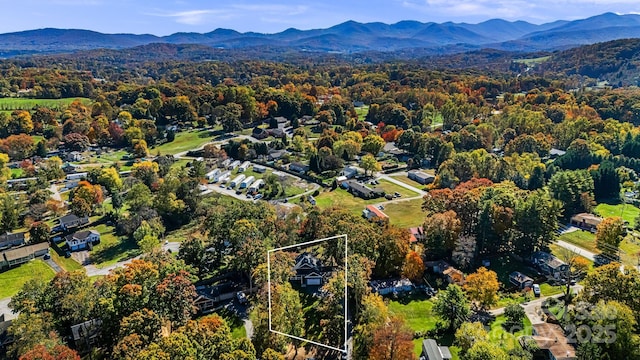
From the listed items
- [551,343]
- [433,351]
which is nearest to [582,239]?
[551,343]

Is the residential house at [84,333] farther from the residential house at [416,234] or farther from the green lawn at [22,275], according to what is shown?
the residential house at [416,234]

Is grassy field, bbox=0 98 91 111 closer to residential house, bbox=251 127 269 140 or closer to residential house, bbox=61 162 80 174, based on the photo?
residential house, bbox=61 162 80 174

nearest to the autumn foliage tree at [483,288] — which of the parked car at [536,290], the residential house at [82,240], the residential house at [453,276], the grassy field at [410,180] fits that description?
the residential house at [453,276]

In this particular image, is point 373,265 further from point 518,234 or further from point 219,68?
point 219,68

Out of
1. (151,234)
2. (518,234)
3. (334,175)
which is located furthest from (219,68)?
(518,234)

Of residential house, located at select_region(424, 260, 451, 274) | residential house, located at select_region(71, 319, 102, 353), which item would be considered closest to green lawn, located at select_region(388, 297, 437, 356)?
residential house, located at select_region(424, 260, 451, 274)

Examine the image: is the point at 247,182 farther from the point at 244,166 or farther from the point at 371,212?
the point at 371,212
